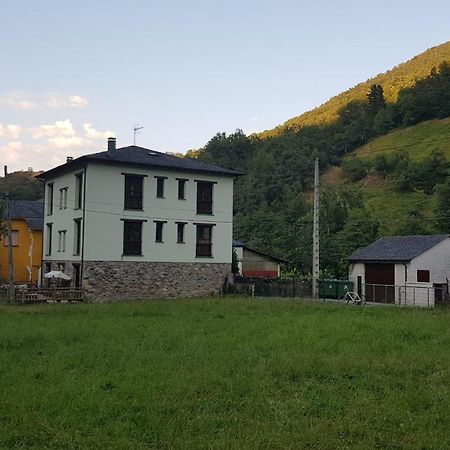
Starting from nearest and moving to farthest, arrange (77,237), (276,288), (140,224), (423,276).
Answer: (423,276)
(77,237)
(140,224)
(276,288)

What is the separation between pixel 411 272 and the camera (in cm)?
3522

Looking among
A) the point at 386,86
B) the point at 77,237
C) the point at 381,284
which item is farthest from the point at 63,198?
the point at 386,86

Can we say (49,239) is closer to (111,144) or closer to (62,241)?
(62,241)

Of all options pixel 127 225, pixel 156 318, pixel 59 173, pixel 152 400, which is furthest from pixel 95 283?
pixel 152 400

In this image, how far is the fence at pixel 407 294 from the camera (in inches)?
1281

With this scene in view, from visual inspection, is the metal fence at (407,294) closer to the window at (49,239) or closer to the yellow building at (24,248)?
the window at (49,239)

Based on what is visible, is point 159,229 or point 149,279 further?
point 159,229

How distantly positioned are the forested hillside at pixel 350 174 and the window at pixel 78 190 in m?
23.8

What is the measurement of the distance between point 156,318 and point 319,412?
13.3 meters

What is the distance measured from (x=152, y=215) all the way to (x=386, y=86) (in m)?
117

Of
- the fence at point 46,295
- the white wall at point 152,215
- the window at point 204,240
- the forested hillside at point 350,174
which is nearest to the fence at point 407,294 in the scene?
the white wall at point 152,215

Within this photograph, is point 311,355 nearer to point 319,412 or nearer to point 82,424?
point 319,412

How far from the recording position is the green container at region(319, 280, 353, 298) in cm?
3809

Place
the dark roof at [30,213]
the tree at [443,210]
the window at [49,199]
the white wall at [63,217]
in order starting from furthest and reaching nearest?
the tree at [443,210], the dark roof at [30,213], the window at [49,199], the white wall at [63,217]
